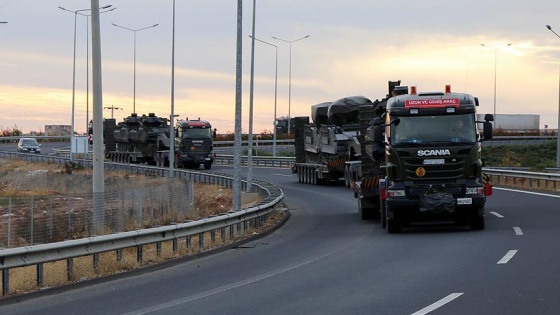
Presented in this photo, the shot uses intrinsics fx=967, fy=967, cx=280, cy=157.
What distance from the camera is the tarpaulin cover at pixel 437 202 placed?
826 inches

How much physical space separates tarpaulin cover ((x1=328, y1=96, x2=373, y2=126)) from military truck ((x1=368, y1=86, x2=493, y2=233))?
18.5m

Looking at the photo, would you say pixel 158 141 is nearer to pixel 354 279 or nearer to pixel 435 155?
pixel 435 155

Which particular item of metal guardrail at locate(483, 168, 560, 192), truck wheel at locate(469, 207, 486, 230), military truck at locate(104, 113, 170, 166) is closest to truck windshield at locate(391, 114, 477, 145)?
truck wheel at locate(469, 207, 486, 230)

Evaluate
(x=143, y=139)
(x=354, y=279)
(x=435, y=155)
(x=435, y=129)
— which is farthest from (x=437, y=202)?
(x=143, y=139)

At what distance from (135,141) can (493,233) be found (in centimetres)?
5354

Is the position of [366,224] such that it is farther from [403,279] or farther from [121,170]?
[121,170]

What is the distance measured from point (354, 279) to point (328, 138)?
96.9ft

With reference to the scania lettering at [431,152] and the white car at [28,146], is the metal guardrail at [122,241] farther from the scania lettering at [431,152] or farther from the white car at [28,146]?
the white car at [28,146]

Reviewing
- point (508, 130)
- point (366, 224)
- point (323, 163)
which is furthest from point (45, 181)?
point (508, 130)

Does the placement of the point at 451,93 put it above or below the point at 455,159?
above

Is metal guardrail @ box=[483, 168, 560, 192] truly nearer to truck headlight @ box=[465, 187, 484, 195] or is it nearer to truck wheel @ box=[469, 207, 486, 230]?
truck wheel @ box=[469, 207, 486, 230]

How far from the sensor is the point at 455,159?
21.0 meters

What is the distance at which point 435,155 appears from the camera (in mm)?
20953

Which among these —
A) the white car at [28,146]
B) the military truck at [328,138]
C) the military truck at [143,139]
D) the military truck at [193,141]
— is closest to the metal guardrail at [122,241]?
the military truck at [328,138]
